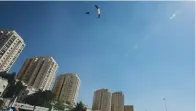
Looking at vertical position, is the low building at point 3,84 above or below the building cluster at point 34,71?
below

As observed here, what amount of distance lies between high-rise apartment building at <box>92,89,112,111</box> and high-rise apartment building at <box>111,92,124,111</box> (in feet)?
29.2

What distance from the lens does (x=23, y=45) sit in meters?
89.0

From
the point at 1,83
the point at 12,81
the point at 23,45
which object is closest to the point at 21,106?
the point at 1,83

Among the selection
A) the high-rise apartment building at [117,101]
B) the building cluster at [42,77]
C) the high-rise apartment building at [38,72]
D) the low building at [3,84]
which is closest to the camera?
the low building at [3,84]

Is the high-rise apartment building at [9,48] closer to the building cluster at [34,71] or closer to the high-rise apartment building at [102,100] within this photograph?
the building cluster at [34,71]

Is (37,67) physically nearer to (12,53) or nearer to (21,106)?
(12,53)

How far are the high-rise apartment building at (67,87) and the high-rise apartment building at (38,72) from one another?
23.8 ft

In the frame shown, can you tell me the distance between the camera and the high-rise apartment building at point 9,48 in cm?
7581

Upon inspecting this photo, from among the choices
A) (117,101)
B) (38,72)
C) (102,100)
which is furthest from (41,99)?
(117,101)

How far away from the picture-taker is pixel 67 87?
10119cm

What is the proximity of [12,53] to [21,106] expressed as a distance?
2302 inches

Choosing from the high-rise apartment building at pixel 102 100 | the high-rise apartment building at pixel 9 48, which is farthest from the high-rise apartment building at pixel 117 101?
the high-rise apartment building at pixel 9 48

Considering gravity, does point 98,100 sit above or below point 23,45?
below

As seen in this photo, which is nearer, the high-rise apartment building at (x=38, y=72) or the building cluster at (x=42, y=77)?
the building cluster at (x=42, y=77)
